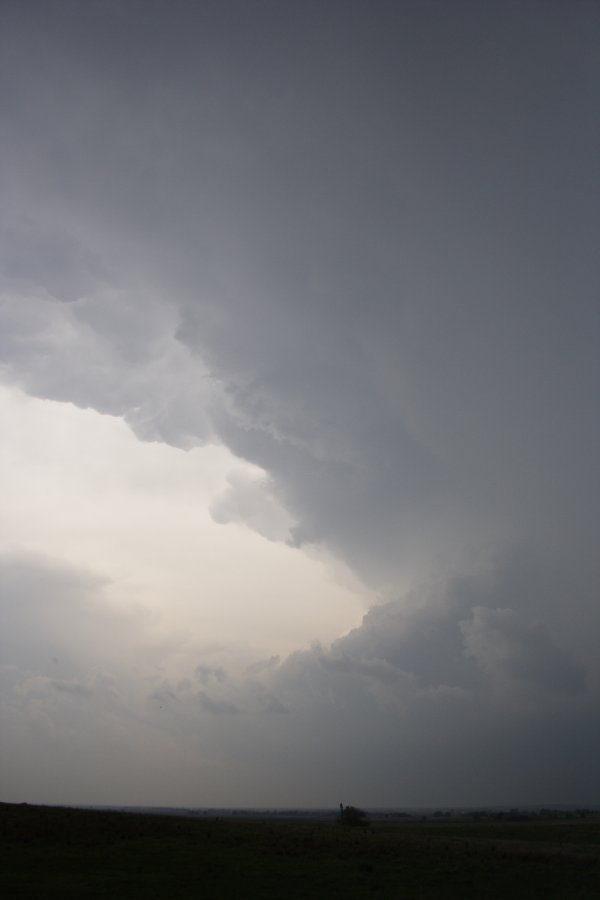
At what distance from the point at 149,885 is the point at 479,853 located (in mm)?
31135

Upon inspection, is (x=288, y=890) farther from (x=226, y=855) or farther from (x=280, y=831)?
(x=280, y=831)

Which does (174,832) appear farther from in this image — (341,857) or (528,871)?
(528,871)

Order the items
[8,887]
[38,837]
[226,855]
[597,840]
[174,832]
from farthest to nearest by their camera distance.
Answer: [597,840]
[174,832]
[38,837]
[226,855]
[8,887]

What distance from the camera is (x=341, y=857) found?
5512cm

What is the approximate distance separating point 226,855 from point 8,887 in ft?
65.6

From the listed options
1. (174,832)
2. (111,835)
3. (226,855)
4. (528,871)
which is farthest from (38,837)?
(528,871)

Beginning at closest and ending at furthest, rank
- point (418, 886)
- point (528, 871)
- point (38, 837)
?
point (418, 886)
point (528, 871)
point (38, 837)

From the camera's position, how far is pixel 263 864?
165ft

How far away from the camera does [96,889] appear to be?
4031cm

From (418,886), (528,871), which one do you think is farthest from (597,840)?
(418,886)

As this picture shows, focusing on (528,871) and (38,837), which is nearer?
(528,871)

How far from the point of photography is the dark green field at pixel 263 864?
41200mm

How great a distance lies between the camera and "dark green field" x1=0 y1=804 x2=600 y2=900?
135 feet

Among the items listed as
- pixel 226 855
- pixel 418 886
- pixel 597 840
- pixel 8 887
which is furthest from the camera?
pixel 597 840
